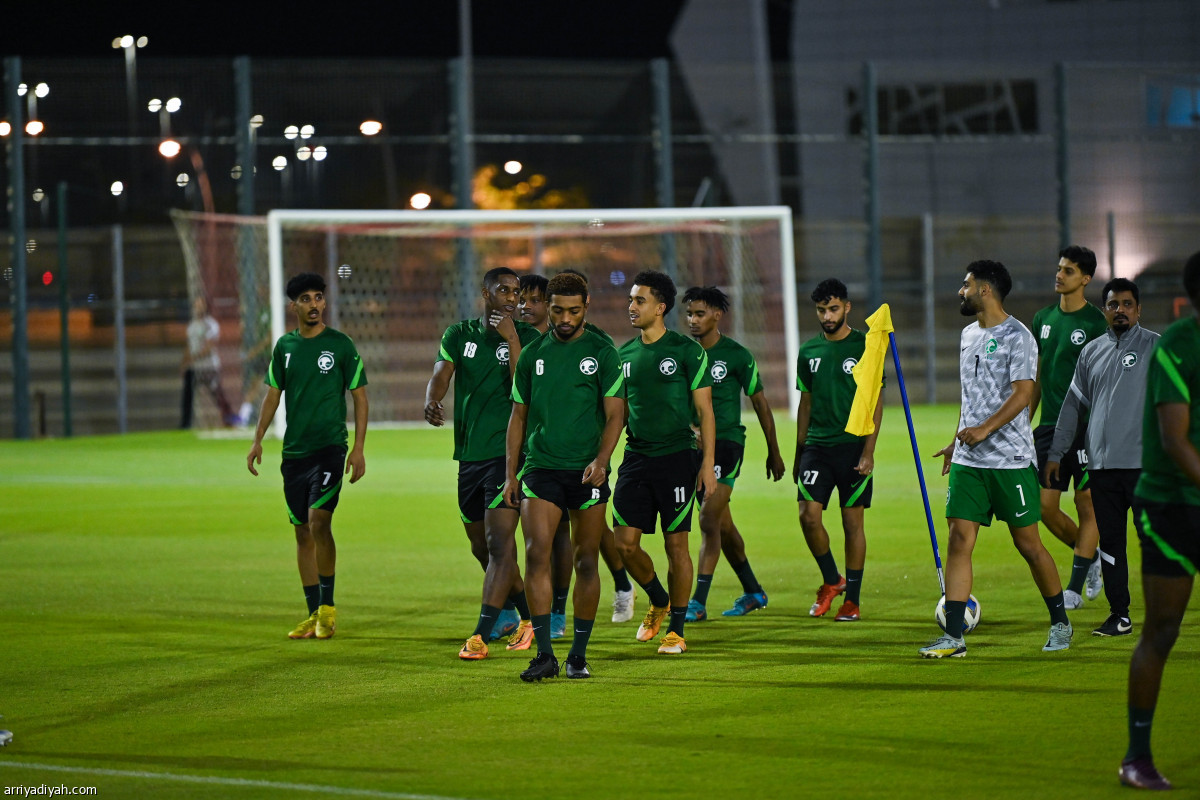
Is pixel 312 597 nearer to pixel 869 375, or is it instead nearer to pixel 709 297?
pixel 709 297

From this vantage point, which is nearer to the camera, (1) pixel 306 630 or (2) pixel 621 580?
(1) pixel 306 630

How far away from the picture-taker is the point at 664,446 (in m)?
8.44

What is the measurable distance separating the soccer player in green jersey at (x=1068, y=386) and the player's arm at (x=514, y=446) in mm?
3195

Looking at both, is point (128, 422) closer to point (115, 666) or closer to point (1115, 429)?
point (115, 666)

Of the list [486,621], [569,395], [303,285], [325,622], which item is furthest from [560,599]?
[303,285]

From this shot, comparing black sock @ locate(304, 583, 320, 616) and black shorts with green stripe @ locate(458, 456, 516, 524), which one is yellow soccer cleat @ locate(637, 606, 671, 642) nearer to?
black shorts with green stripe @ locate(458, 456, 516, 524)

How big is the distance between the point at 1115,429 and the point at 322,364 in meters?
4.45

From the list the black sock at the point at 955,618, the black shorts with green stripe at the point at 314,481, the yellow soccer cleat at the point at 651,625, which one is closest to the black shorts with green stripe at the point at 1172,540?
the black sock at the point at 955,618

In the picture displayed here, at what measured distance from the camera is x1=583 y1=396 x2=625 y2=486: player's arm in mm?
7363

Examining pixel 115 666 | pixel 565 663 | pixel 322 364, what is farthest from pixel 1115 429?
pixel 115 666

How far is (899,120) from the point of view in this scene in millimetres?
33844

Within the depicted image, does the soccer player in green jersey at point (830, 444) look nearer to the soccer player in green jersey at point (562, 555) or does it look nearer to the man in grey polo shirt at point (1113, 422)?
the soccer player in green jersey at point (562, 555)

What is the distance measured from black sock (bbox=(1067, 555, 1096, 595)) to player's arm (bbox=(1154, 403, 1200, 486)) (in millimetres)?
4373

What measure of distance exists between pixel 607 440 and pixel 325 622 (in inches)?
95.6
